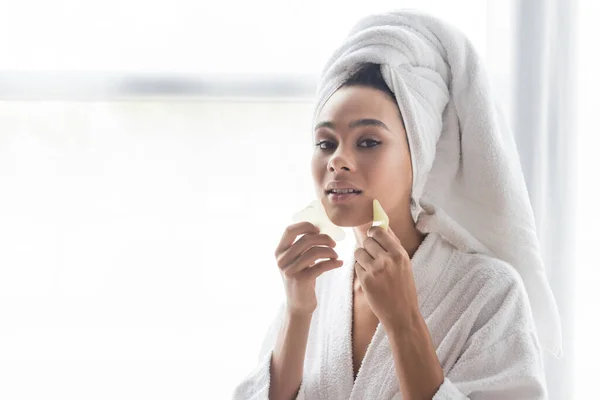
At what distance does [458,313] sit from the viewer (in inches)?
45.3

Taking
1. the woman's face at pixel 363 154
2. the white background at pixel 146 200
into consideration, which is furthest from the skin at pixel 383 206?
the white background at pixel 146 200

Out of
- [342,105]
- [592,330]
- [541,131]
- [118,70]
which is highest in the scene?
[118,70]

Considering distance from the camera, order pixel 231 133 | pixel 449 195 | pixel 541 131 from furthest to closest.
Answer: pixel 231 133
pixel 541 131
pixel 449 195

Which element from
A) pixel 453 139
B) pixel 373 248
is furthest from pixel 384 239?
pixel 453 139

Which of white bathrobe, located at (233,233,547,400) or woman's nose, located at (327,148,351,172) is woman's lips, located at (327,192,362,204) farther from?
white bathrobe, located at (233,233,547,400)

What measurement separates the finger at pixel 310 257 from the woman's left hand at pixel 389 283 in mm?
91

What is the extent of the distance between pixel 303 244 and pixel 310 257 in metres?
0.03

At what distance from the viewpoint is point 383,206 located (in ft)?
3.72

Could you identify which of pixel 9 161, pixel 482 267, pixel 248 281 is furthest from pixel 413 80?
pixel 9 161

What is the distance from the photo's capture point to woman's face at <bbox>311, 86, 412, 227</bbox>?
111 centimetres

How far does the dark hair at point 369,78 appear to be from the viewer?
44.8 inches

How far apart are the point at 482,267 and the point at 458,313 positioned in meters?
0.09

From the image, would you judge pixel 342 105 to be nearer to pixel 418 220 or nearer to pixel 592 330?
pixel 418 220

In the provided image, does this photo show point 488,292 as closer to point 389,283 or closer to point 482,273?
point 482,273
